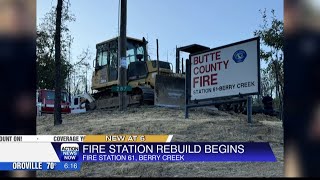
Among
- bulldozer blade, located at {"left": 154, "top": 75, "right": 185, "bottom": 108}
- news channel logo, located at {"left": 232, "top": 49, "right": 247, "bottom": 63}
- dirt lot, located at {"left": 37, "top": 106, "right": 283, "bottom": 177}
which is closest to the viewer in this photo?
dirt lot, located at {"left": 37, "top": 106, "right": 283, "bottom": 177}

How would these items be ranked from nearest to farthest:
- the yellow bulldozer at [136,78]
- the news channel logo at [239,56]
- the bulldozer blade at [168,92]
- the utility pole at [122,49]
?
the news channel logo at [239,56], the utility pole at [122,49], the bulldozer blade at [168,92], the yellow bulldozer at [136,78]

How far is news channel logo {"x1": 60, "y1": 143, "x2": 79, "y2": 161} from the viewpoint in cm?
276

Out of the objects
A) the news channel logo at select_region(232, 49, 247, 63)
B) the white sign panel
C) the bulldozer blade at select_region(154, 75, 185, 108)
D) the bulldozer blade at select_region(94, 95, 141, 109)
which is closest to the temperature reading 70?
the white sign panel

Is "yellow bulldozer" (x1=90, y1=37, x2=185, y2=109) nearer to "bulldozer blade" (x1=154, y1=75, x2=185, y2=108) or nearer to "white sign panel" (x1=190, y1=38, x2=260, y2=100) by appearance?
"bulldozer blade" (x1=154, y1=75, x2=185, y2=108)

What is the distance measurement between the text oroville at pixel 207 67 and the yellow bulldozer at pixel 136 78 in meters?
6.25

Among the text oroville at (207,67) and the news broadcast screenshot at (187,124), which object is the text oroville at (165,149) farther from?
the text oroville at (207,67)

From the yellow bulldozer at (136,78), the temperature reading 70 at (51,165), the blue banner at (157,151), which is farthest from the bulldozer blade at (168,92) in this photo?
the temperature reading 70 at (51,165)

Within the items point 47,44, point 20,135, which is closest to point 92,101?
point 47,44

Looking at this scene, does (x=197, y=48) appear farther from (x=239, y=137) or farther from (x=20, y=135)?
(x=20, y=135)

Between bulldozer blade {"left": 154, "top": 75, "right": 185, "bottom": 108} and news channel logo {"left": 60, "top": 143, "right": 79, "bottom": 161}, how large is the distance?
14.9 meters

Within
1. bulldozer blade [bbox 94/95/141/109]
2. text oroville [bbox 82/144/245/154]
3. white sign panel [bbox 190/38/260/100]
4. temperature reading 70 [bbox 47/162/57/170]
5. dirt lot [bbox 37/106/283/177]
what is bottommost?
dirt lot [bbox 37/106/283/177]

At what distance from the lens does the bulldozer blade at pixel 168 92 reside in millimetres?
18281

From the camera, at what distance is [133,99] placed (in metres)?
19.3

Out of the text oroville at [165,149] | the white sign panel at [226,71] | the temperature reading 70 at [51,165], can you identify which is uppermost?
the white sign panel at [226,71]
